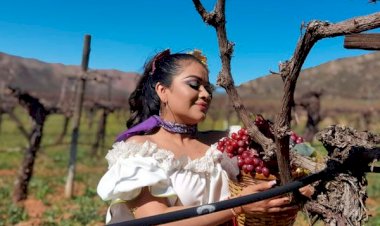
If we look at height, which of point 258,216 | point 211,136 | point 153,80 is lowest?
point 258,216

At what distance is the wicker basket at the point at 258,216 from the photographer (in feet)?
7.62

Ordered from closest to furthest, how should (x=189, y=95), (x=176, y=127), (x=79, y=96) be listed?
1. (x=189, y=95)
2. (x=176, y=127)
3. (x=79, y=96)

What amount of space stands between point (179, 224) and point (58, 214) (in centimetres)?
720

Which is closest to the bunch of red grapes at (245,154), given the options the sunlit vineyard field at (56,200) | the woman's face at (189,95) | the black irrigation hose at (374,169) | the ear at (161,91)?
the woman's face at (189,95)

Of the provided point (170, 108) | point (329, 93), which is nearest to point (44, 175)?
point (170, 108)

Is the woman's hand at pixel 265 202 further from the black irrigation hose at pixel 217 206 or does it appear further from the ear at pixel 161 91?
the ear at pixel 161 91

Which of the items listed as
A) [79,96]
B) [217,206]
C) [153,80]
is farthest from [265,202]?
[79,96]

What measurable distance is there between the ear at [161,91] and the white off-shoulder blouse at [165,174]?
0.35 metres

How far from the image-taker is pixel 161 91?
2.90m

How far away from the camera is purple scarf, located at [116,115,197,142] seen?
9.25ft

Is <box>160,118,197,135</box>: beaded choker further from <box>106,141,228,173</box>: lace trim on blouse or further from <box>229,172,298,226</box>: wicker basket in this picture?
<box>229,172,298,226</box>: wicker basket

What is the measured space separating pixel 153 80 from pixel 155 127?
29 centimetres

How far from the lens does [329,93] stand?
8925 centimetres

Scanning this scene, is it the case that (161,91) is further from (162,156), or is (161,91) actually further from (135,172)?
(135,172)
